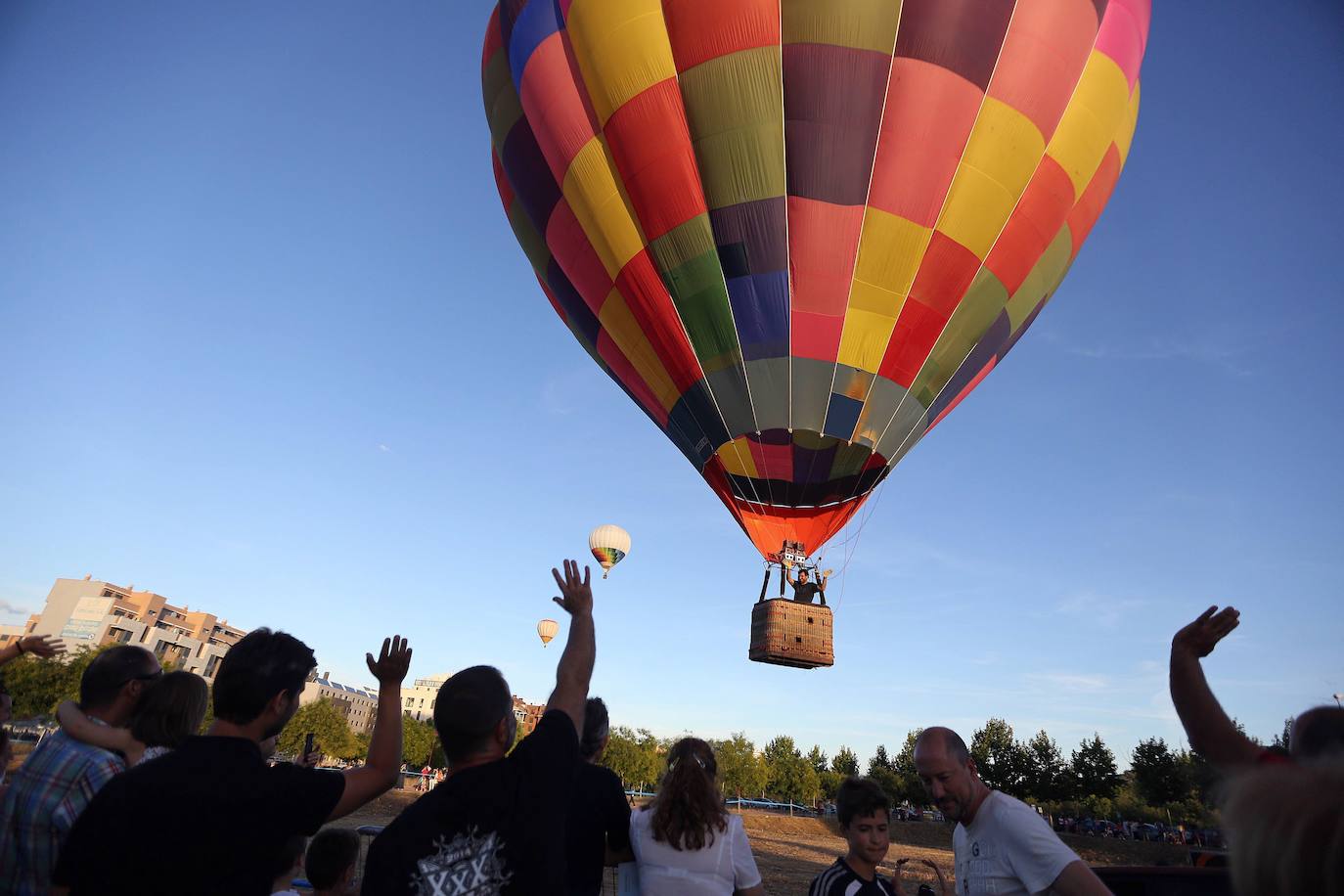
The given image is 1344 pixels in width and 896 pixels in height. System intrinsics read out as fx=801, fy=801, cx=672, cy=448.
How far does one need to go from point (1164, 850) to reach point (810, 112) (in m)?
25.0

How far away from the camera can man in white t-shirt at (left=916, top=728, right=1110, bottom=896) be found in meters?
2.58

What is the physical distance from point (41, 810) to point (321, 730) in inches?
2173

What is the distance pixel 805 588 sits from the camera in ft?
34.8

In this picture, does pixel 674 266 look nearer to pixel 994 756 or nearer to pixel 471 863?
pixel 471 863

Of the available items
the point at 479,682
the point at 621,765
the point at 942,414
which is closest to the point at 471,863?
the point at 479,682

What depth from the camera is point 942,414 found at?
12125 millimetres

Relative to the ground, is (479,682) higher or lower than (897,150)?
lower

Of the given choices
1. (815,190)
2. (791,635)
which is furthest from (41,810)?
(815,190)

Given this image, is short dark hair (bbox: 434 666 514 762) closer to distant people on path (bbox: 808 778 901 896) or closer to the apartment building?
distant people on path (bbox: 808 778 901 896)

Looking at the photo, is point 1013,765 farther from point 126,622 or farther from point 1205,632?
point 126,622

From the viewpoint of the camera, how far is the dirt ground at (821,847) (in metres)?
17.4

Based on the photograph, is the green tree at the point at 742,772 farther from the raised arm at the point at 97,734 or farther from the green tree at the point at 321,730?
the raised arm at the point at 97,734

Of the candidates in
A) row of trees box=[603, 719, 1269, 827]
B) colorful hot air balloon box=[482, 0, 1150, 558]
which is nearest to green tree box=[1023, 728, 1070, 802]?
row of trees box=[603, 719, 1269, 827]

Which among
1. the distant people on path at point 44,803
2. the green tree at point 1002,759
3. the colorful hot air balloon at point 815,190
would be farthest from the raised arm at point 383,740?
the green tree at point 1002,759
